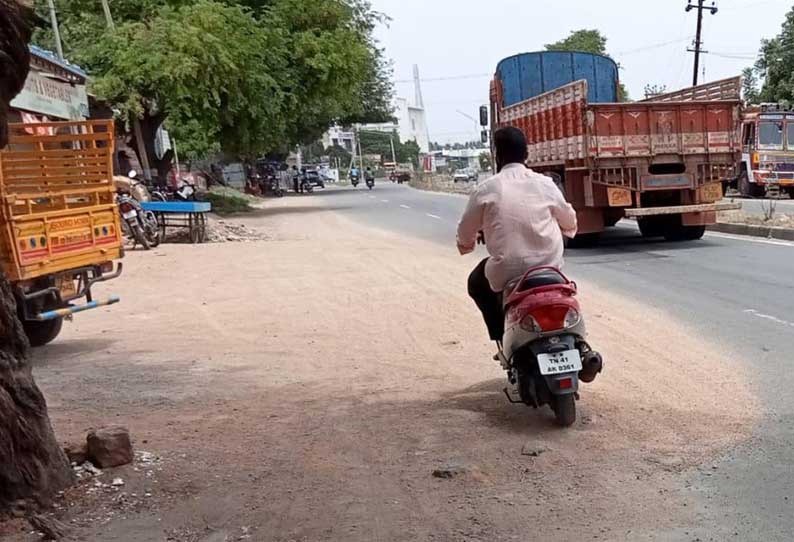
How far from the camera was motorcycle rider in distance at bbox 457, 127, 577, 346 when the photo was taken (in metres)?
4.66

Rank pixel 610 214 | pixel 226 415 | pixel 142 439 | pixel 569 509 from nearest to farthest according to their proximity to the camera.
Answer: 1. pixel 569 509
2. pixel 142 439
3. pixel 226 415
4. pixel 610 214

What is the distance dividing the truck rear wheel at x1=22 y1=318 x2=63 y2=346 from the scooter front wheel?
504 centimetres

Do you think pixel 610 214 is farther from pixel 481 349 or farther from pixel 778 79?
pixel 778 79

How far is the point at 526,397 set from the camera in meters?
4.62

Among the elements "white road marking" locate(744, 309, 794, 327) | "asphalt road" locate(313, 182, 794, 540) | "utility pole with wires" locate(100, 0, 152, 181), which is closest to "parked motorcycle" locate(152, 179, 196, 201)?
"utility pole with wires" locate(100, 0, 152, 181)

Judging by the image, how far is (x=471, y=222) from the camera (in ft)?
15.9

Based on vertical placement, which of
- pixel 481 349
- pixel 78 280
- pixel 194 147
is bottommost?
pixel 481 349

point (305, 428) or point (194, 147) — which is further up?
point (194, 147)

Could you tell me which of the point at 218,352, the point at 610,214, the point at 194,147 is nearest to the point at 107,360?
the point at 218,352

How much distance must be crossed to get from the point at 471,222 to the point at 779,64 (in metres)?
36.1

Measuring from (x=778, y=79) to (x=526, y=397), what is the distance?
37.0 meters

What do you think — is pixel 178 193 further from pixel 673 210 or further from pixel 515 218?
pixel 515 218

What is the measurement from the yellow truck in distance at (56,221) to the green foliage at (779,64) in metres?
34.6

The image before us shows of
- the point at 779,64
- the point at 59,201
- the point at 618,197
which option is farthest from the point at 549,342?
the point at 779,64
